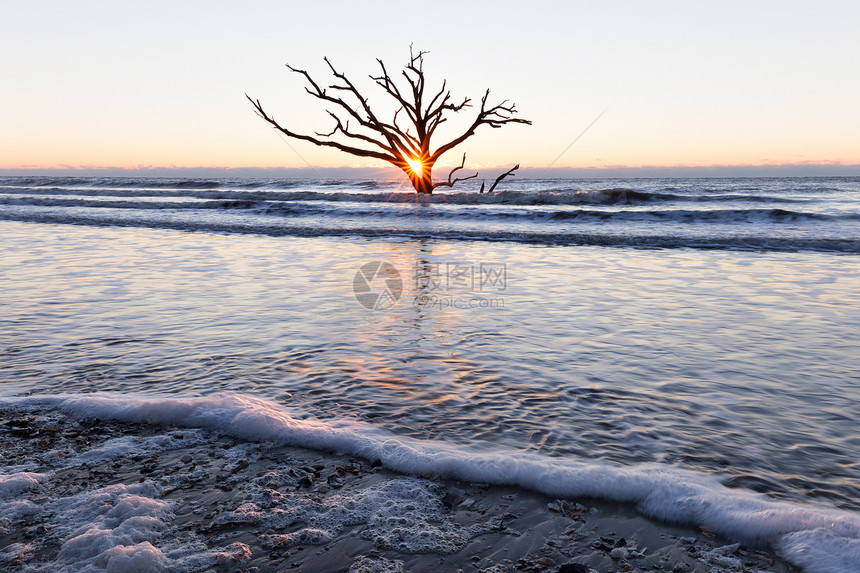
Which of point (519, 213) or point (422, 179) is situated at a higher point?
point (422, 179)

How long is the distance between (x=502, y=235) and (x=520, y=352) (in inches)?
382

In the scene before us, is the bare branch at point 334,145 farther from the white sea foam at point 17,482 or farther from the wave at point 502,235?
the white sea foam at point 17,482

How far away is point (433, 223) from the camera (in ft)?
55.5

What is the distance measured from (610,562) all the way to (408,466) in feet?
3.36

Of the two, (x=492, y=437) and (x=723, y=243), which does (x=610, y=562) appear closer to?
(x=492, y=437)

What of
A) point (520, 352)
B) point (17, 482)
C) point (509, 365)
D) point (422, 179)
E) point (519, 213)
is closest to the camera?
point (17, 482)

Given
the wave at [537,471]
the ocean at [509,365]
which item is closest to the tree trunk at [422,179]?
the ocean at [509,365]

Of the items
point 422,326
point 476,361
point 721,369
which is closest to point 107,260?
point 422,326

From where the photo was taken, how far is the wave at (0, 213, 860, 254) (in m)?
11.1

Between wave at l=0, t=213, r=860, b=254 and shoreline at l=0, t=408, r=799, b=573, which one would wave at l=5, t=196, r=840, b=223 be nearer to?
wave at l=0, t=213, r=860, b=254

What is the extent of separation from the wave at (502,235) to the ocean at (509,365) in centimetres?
147

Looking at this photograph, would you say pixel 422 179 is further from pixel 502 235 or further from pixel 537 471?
pixel 537 471

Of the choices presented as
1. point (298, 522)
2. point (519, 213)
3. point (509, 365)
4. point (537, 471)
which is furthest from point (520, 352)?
point (519, 213)

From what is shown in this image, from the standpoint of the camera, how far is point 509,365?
392 cm
